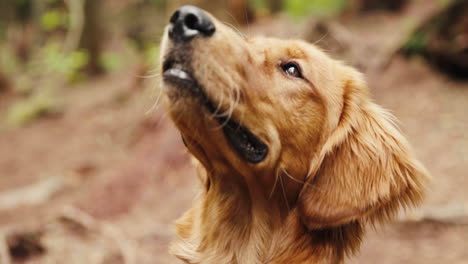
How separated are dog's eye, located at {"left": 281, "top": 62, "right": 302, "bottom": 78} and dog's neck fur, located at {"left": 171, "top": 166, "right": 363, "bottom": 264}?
32.7 inches

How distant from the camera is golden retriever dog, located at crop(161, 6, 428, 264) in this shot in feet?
8.56

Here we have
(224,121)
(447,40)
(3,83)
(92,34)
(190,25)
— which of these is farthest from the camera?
(3,83)

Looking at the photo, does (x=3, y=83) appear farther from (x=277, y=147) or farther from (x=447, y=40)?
(x=277, y=147)

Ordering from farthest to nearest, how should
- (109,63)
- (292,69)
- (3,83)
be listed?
(109,63) < (3,83) < (292,69)

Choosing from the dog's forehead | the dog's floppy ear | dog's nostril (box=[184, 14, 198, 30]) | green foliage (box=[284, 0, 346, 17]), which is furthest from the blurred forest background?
the dog's floppy ear

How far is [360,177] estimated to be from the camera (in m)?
3.00

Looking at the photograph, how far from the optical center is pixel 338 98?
3.30m

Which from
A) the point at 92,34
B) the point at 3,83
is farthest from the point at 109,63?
the point at 3,83

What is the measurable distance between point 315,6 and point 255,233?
53.8 ft

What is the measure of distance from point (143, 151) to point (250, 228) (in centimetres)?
534

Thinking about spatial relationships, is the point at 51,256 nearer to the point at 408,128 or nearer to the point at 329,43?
the point at 408,128

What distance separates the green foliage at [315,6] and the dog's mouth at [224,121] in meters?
14.8

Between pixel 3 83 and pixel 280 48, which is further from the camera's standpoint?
pixel 3 83

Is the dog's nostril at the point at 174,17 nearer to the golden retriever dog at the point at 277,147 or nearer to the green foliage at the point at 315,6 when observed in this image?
the golden retriever dog at the point at 277,147
